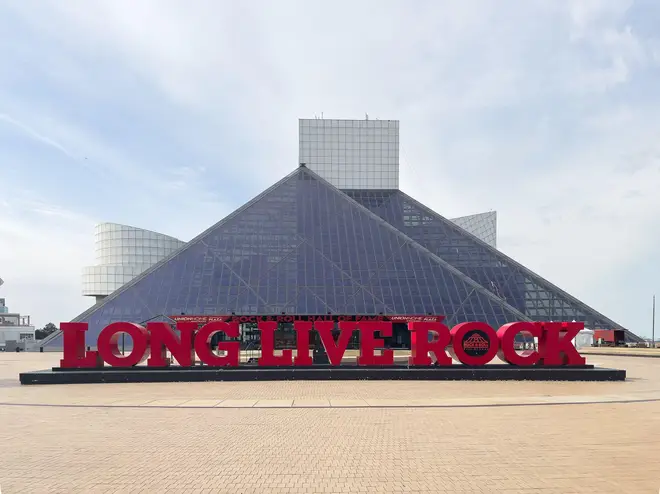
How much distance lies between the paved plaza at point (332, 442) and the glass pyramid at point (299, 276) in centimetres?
2235

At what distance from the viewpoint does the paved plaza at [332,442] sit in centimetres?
935

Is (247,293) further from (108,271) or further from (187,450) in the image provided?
(108,271)

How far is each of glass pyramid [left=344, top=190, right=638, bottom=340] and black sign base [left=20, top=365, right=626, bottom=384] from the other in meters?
24.0

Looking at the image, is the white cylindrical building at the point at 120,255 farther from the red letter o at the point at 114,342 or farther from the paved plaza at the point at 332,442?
the paved plaza at the point at 332,442

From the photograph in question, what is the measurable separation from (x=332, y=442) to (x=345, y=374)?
1399 centimetres

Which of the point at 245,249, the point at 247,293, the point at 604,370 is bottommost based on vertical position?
the point at 604,370

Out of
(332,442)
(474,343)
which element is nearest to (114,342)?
(474,343)

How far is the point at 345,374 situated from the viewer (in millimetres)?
26125

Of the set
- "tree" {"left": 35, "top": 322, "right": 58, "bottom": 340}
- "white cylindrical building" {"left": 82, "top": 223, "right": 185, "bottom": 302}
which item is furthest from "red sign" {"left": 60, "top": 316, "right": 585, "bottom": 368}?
"tree" {"left": 35, "top": 322, "right": 58, "bottom": 340}

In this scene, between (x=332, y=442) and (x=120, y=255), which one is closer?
(x=332, y=442)

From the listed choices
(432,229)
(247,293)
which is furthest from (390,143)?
(247,293)

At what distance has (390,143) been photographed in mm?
73250

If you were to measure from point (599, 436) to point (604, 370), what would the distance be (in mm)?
14415

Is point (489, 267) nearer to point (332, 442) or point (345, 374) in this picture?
point (345, 374)
